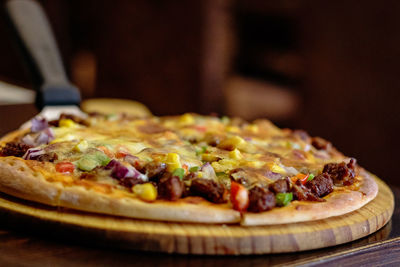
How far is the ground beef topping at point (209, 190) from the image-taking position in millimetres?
1947

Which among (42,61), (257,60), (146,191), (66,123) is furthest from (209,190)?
(257,60)

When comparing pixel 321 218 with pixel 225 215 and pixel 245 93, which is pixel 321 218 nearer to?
pixel 225 215

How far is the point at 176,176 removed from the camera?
200 cm

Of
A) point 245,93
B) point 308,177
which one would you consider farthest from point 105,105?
point 308,177

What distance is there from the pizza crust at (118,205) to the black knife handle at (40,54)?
66.5 inches

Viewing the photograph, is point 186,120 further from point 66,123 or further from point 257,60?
point 257,60

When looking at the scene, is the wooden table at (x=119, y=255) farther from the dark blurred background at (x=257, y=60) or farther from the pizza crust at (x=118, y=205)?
the dark blurred background at (x=257, y=60)

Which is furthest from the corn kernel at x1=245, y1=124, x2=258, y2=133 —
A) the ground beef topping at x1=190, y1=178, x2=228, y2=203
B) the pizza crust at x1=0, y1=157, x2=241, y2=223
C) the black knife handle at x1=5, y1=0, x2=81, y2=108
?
the pizza crust at x1=0, y1=157, x2=241, y2=223

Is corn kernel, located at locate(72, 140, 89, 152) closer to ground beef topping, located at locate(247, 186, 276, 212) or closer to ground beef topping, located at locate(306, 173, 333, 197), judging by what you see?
ground beef topping, located at locate(247, 186, 276, 212)

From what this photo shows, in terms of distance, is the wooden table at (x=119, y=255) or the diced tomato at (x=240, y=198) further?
the diced tomato at (x=240, y=198)

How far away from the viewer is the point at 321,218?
2018 mm

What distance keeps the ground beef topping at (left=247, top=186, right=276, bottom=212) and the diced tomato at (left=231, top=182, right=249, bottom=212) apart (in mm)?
18

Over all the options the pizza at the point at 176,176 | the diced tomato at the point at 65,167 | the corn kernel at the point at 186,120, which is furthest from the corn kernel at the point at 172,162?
the corn kernel at the point at 186,120

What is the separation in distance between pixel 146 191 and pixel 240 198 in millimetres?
352
